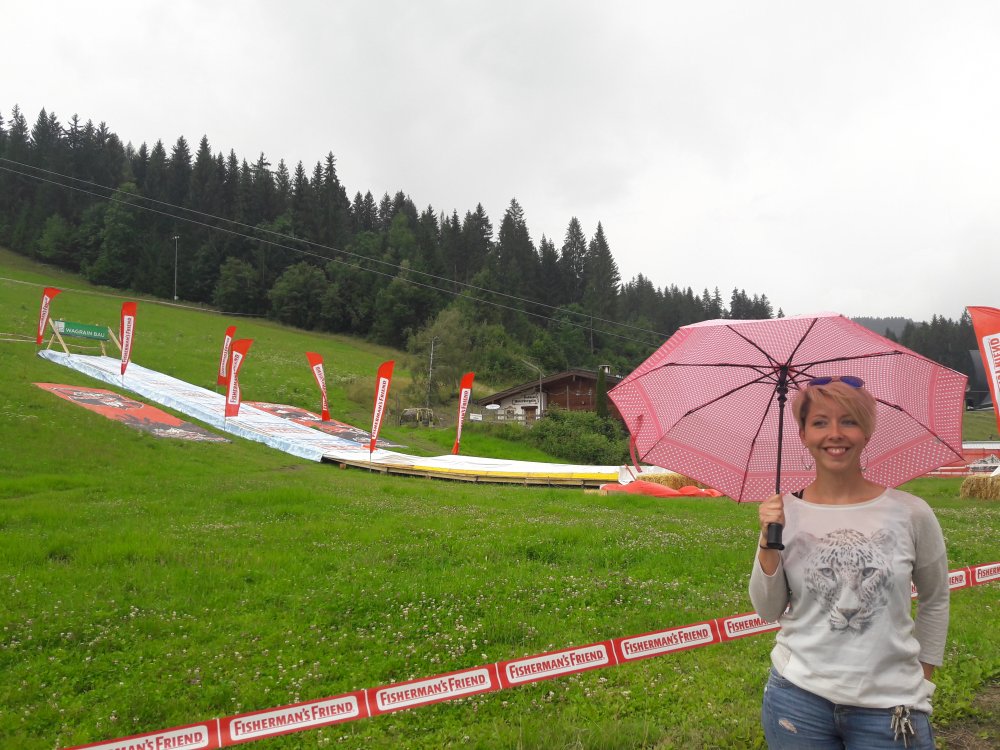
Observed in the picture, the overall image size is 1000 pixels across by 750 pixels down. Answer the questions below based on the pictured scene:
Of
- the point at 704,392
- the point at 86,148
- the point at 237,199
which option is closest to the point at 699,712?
the point at 704,392

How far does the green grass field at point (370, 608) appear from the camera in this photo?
4.71 metres

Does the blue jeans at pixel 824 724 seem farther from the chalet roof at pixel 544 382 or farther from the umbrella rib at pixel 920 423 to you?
the chalet roof at pixel 544 382

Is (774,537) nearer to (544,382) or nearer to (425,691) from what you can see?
(425,691)

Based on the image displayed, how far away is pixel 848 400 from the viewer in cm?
262

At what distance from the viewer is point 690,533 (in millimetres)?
11156

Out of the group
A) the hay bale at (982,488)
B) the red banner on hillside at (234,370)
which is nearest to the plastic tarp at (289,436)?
the red banner on hillside at (234,370)

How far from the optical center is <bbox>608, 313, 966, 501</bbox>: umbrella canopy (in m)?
3.60

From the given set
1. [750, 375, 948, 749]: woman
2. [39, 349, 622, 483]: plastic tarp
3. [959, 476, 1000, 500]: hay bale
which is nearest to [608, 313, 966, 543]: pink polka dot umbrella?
[750, 375, 948, 749]: woman

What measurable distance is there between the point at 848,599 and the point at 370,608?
18.3 feet

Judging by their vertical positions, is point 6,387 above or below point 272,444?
above

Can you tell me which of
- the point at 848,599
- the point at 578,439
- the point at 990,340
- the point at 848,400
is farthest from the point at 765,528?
the point at 578,439

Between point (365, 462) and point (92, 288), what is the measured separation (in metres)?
72.5

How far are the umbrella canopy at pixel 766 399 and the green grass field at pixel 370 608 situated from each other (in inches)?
75.1

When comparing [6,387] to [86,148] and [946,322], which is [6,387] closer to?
[86,148]
